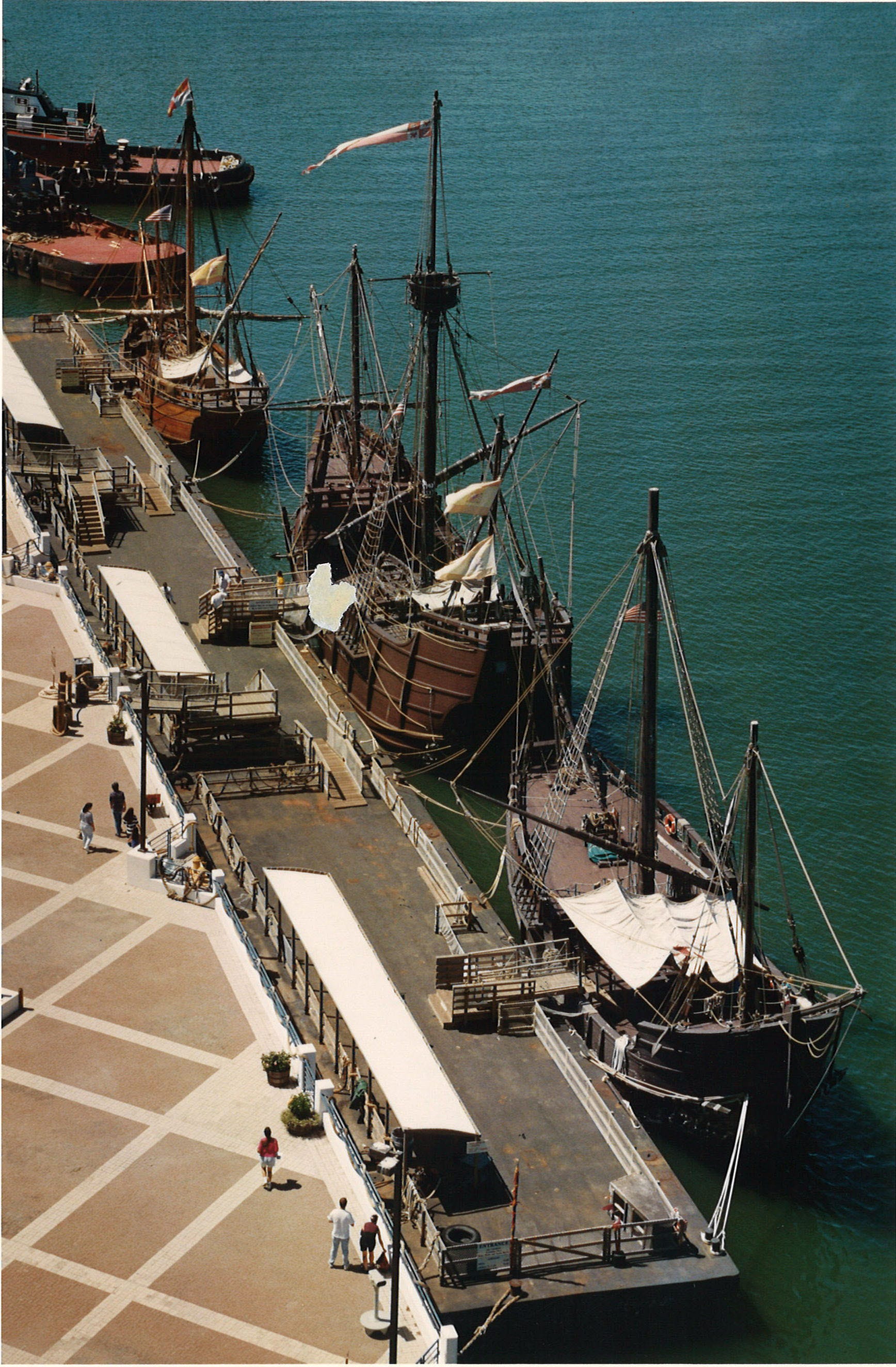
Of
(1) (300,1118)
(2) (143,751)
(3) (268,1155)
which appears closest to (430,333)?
(2) (143,751)

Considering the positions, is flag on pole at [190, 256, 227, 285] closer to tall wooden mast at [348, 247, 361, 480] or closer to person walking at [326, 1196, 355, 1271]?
tall wooden mast at [348, 247, 361, 480]

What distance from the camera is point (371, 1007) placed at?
141 ft

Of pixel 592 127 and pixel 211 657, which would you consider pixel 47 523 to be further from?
pixel 592 127

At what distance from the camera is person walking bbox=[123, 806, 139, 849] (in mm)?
53250

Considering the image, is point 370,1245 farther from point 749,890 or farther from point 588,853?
point 588,853

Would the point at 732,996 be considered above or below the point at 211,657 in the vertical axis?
below

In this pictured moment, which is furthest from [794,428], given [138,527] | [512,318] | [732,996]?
[732,996]

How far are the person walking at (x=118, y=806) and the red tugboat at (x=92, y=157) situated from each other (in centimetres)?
8576

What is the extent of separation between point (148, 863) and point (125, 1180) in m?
12.4

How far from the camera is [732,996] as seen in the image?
154 feet

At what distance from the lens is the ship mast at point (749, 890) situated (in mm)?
45750

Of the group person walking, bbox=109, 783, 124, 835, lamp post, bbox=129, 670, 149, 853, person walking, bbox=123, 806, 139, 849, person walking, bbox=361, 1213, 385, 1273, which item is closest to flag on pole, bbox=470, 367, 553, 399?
lamp post, bbox=129, 670, 149, 853

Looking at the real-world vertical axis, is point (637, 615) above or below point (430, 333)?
below

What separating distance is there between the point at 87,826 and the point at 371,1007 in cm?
1344
